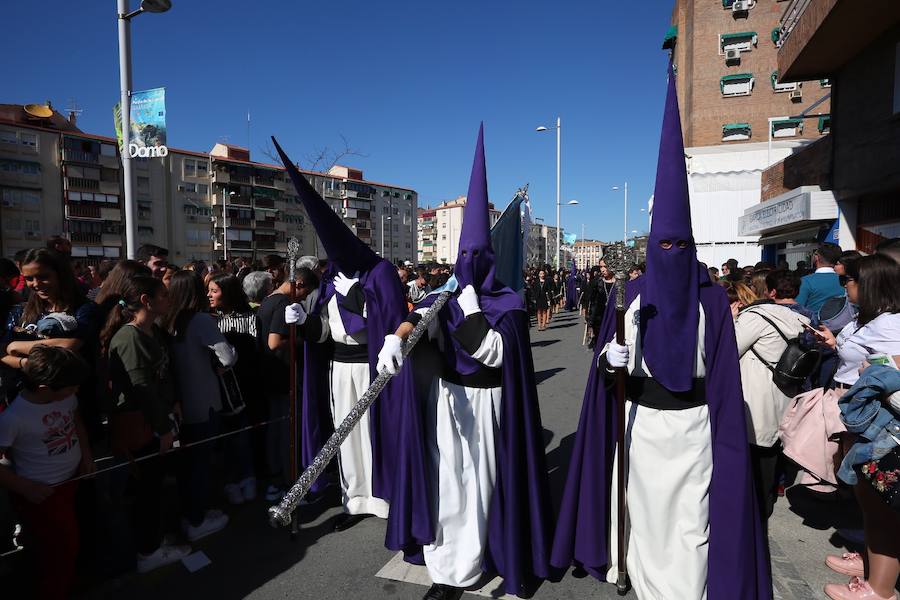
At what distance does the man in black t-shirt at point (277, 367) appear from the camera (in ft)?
14.3

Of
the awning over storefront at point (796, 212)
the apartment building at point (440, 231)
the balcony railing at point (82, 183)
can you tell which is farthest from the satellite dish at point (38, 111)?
the apartment building at point (440, 231)

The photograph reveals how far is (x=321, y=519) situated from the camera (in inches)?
158

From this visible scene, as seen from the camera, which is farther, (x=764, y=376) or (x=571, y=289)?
(x=571, y=289)

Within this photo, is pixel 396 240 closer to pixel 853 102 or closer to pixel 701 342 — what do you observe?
pixel 853 102

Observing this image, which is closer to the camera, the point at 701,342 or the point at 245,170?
the point at 701,342

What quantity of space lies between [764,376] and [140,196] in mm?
59243

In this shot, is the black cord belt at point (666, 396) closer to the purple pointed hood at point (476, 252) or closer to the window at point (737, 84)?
the purple pointed hood at point (476, 252)

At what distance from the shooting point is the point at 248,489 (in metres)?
4.38

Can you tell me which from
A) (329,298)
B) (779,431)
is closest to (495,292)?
(329,298)

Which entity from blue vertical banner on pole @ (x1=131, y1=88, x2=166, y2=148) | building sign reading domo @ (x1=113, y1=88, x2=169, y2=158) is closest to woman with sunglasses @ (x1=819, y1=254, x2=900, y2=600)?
building sign reading domo @ (x1=113, y1=88, x2=169, y2=158)

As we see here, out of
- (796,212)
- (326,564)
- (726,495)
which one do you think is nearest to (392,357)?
(326,564)

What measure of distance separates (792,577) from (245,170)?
215ft

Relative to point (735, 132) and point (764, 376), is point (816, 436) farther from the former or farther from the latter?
point (735, 132)

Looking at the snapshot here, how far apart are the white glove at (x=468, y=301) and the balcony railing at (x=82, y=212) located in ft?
188
